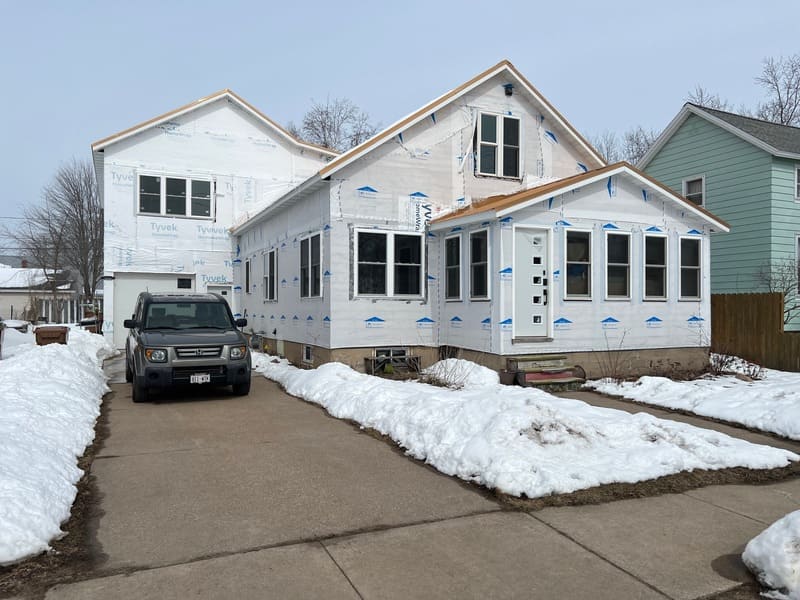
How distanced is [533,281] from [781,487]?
268 inches

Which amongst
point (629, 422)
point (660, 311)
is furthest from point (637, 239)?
point (629, 422)

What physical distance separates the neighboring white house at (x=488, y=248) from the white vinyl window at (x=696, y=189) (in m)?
7.07

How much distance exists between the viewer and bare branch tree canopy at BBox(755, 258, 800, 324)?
17328 millimetres

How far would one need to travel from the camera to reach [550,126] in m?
15.4

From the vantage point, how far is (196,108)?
21.2 metres

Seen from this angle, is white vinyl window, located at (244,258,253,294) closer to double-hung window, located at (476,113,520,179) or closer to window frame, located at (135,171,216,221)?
window frame, located at (135,171,216,221)

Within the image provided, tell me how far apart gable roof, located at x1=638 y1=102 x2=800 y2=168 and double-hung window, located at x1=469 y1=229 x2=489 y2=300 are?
423 inches

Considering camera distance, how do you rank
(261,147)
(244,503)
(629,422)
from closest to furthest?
(244,503) < (629,422) < (261,147)

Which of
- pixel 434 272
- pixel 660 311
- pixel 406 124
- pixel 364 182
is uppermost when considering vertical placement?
pixel 406 124

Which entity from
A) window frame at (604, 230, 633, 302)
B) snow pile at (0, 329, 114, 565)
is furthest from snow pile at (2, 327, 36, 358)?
window frame at (604, 230, 633, 302)

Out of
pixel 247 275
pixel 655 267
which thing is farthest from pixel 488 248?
pixel 247 275

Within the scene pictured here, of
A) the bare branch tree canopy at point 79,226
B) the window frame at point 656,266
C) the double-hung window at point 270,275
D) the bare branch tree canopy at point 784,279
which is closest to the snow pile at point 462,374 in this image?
the window frame at point 656,266

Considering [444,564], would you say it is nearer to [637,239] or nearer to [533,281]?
[533,281]

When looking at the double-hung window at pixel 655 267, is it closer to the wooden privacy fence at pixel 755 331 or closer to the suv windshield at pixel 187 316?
the wooden privacy fence at pixel 755 331
